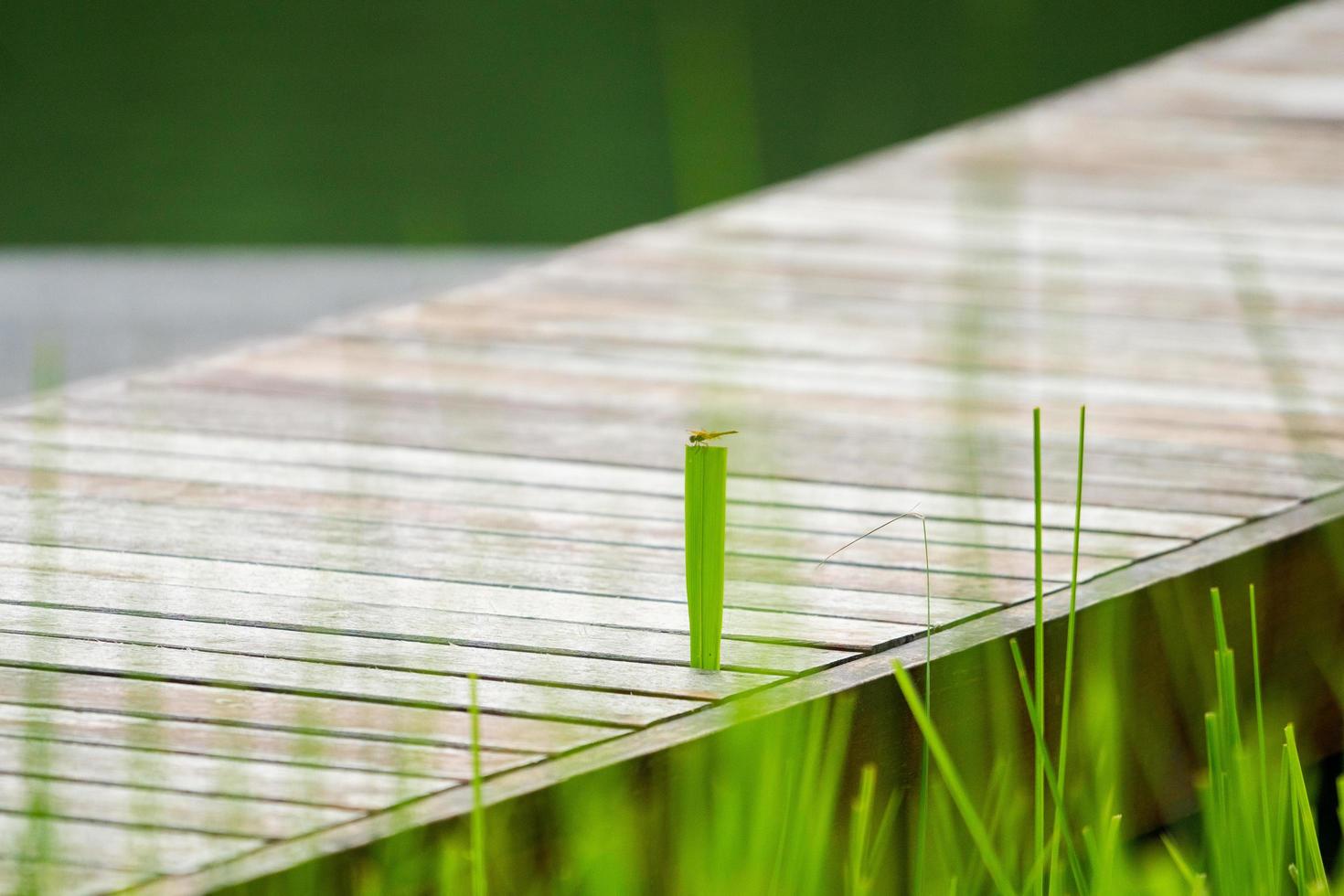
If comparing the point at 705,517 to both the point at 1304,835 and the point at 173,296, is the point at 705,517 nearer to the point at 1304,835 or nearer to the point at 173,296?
the point at 1304,835

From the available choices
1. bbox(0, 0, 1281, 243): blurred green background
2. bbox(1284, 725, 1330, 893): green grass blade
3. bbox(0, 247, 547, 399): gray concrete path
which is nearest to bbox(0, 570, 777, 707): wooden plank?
bbox(1284, 725, 1330, 893): green grass blade

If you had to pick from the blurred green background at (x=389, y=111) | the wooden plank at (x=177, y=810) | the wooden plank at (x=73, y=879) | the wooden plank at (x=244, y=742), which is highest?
the blurred green background at (x=389, y=111)

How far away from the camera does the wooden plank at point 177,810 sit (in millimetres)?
1385

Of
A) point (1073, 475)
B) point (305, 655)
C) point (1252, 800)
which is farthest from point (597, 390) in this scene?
point (1252, 800)

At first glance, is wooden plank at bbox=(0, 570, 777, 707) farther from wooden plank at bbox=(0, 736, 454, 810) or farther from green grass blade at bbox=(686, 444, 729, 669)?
wooden plank at bbox=(0, 736, 454, 810)

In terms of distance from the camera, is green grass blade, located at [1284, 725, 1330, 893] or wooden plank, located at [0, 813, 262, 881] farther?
wooden plank, located at [0, 813, 262, 881]

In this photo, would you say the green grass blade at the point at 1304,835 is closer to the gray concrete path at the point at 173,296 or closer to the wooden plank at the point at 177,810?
the wooden plank at the point at 177,810

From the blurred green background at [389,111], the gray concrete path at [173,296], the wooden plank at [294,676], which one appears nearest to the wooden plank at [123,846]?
the wooden plank at [294,676]

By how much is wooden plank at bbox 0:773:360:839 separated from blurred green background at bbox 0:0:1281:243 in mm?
6097

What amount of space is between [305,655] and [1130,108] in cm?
378

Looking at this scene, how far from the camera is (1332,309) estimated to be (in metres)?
3.28

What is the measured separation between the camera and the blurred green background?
7.70 m

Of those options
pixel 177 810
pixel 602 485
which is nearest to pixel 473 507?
pixel 602 485

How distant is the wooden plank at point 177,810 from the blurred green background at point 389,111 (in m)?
A: 6.10
